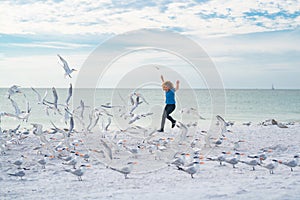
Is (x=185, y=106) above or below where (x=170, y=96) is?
below

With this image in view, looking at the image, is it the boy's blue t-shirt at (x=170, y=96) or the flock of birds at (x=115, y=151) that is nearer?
the flock of birds at (x=115, y=151)

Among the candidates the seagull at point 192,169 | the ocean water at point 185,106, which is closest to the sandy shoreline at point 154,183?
the seagull at point 192,169

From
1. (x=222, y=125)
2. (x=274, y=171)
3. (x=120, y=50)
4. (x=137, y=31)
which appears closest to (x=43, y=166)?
(x=120, y=50)

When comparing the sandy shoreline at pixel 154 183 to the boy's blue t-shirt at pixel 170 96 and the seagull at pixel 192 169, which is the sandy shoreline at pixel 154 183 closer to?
the seagull at pixel 192 169

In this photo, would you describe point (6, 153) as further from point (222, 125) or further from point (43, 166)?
point (222, 125)

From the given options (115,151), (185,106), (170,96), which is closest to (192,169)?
(115,151)

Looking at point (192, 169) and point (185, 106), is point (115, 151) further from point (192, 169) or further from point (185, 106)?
point (185, 106)

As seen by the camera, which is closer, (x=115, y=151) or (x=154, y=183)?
(x=154, y=183)

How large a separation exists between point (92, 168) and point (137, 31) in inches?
241

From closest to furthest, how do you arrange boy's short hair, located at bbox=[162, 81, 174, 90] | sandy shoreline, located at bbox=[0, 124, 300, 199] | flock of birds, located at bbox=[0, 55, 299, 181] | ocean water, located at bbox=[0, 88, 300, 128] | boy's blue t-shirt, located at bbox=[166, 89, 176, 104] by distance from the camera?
sandy shoreline, located at bbox=[0, 124, 300, 199]
flock of birds, located at bbox=[0, 55, 299, 181]
boy's short hair, located at bbox=[162, 81, 174, 90]
boy's blue t-shirt, located at bbox=[166, 89, 176, 104]
ocean water, located at bbox=[0, 88, 300, 128]

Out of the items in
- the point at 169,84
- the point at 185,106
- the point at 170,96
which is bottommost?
the point at 185,106

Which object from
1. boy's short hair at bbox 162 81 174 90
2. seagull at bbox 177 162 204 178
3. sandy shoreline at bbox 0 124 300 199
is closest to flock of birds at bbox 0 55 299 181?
seagull at bbox 177 162 204 178

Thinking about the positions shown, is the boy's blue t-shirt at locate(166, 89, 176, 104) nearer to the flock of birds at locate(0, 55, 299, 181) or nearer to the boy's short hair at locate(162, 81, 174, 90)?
the boy's short hair at locate(162, 81, 174, 90)

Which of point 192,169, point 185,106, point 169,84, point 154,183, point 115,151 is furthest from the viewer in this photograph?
point 185,106
